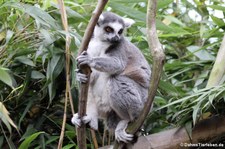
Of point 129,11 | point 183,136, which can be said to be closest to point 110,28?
point 129,11

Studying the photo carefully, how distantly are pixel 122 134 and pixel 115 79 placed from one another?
1.77 ft

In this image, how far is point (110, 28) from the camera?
14.7 ft

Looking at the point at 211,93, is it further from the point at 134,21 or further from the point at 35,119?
the point at 35,119

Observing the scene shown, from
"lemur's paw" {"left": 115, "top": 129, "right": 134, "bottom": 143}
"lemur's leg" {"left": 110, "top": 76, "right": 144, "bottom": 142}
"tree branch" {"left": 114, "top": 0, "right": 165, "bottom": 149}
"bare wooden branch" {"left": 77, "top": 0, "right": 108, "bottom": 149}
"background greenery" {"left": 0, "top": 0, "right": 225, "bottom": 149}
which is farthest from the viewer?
"background greenery" {"left": 0, "top": 0, "right": 225, "bottom": 149}

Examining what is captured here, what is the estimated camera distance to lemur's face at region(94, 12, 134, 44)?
443cm

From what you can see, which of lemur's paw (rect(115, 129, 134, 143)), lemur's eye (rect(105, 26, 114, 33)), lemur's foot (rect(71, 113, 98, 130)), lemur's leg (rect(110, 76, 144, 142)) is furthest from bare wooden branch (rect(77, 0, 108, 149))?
lemur's eye (rect(105, 26, 114, 33))

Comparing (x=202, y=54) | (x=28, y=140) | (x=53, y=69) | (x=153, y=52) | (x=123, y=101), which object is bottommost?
(x=202, y=54)

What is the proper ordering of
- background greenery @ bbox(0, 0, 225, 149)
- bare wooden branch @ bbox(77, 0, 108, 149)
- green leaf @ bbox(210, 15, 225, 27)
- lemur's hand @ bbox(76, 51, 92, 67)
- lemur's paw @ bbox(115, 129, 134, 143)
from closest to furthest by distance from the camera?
bare wooden branch @ bbox(77, 0, 108, 149)
lemur's hand @ bbox(76, 51, 92, 67)
lemur's paw @ bbox(115, 129, 134, 143)
background greenery @ bbox(0, 0, 225, 149)
green leaf @ bbox(210, 15, 225, 27)

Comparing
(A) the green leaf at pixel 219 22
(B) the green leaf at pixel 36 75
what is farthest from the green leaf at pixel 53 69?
(A) the green leaf at pixel 219 22

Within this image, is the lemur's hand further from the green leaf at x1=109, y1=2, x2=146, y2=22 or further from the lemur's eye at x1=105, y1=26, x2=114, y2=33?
the green leaf at x1=109, y1=2, x2=146, y2=22

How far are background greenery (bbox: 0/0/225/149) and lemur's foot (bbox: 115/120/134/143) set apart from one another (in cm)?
47

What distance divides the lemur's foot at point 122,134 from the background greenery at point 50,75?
472mm

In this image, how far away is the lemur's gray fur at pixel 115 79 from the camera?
172 inches

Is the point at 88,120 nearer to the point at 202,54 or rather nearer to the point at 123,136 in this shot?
the point at 123,136
